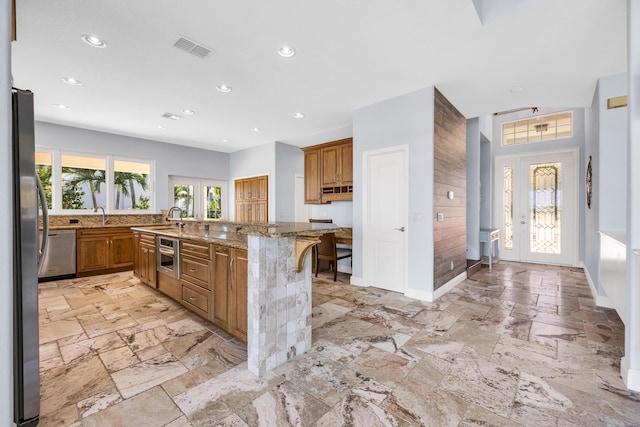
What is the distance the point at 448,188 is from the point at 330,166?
2.15 m

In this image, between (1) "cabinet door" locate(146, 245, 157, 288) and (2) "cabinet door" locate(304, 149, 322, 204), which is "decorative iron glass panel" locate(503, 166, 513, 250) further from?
(1) "cabinet door" locate(146, 245, 157, 288)

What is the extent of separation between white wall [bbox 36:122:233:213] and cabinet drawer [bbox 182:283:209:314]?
4043 millimetres

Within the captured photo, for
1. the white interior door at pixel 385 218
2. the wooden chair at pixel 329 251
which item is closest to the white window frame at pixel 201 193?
the wooden chair at pixel 329 251

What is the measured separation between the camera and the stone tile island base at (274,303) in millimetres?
2031

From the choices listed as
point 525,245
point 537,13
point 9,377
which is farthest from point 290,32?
point 525,245

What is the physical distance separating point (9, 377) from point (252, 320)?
1.23 meters

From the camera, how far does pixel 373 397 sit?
1811 millimetres

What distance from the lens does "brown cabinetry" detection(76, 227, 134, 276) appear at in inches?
195

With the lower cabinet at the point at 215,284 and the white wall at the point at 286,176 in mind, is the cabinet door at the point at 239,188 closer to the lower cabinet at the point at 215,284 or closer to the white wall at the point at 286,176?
the white wall at the point at 286,176

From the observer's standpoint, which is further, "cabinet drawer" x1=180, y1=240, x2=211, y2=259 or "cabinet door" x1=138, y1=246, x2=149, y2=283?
"cabinet door" x1=138, y1=246, x2=149, y2=283

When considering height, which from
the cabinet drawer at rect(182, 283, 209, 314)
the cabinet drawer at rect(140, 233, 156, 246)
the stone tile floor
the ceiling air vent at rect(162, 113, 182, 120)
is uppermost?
the ceiling air vent at rect(162, 113, 182, 120)

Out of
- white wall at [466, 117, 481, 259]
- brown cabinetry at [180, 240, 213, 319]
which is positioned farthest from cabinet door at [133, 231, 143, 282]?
white wall at [466, 117, 481, 259]

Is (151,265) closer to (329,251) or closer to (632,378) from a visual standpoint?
(329,251)

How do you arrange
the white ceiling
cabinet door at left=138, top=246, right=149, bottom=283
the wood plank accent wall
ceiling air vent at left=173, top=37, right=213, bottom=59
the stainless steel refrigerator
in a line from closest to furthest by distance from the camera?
the stainless steel refrigerator → the white ceiling → ceiling air vent at left=173, top=37, right=213, bottom=59 → the wood plank accent wall → cabinet door at left=138, top=246, right=149, bottom=283
